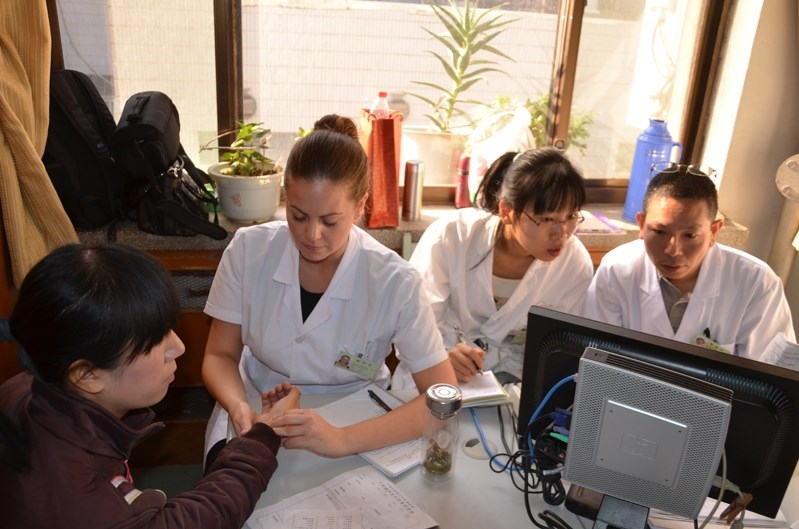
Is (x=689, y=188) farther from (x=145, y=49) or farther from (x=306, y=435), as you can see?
(x=145, y=49)

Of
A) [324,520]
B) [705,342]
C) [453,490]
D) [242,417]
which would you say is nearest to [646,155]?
[705,342]

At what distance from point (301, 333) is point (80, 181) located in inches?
42.5

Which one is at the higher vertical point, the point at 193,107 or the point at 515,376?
the point at 193,107

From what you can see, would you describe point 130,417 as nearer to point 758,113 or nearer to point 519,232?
point 519,232

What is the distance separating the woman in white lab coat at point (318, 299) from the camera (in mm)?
1521

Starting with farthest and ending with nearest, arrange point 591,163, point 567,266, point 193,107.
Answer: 1. point 591,163
2. point 193,107
3. point 567,266

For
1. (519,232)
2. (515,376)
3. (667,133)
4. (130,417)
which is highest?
(667,133)

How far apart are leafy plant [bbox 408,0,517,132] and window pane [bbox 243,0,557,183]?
23 millimetres

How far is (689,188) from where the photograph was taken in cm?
182

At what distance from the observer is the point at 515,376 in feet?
6.06

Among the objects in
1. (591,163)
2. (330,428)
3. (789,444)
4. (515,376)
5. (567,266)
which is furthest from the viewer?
(591,163)

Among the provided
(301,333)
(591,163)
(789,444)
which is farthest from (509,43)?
(789,444)

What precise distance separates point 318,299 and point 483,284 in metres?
0.56

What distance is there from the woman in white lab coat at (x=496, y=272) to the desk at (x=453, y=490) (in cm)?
62
